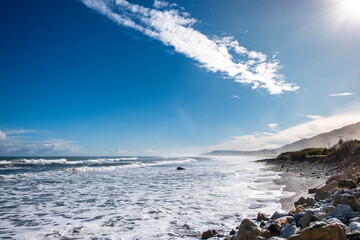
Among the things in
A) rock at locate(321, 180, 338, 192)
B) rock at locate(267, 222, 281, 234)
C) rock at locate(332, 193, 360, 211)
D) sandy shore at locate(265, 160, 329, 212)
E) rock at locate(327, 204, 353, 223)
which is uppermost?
rock at locate(332, 193, 360, 211)

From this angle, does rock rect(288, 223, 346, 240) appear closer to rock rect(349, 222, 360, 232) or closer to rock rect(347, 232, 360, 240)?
rock rect(347, 232, 360, 240)

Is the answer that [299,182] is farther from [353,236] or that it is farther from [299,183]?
[353,236]

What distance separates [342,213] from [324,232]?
1.92 metres

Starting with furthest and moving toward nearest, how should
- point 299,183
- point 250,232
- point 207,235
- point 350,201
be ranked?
point 299,183 → point 207,235 → point 350,201 → point 250,232

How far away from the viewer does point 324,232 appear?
3.21 metres

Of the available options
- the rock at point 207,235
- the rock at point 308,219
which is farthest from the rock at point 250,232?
the rock at point 207,235

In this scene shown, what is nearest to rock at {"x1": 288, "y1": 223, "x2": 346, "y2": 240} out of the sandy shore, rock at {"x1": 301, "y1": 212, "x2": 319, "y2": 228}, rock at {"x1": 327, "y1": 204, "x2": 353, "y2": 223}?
rock at {"x1": 301, "y1": 212, "x2": 319, "y2": 228}

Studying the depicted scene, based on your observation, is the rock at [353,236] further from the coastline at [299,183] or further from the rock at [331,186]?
the rock at [331,186]

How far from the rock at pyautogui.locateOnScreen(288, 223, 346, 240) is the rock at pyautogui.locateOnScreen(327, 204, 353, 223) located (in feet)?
5.45

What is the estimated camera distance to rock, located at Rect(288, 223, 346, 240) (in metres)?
3.13

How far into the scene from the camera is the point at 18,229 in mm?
6355

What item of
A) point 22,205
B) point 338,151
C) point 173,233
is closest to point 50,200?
point 22,205

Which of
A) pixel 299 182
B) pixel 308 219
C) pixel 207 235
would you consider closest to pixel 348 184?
pixel 308 219

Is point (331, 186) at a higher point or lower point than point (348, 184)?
lower
